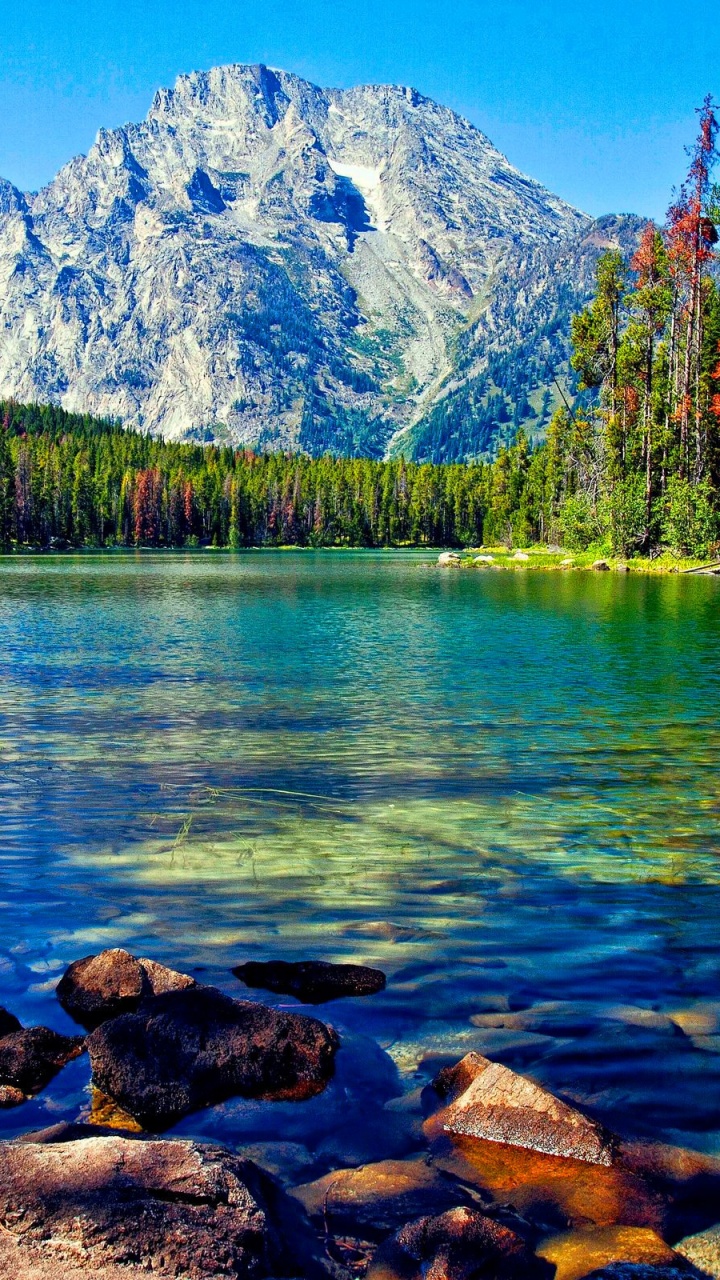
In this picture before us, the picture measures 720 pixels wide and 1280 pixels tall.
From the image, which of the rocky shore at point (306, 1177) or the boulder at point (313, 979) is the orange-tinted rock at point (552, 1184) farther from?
the boulder at point (313, 979)

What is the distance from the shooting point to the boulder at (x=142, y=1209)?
172 inches

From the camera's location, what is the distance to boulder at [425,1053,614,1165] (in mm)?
5562

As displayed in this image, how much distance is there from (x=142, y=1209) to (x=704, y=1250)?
282 centimetres

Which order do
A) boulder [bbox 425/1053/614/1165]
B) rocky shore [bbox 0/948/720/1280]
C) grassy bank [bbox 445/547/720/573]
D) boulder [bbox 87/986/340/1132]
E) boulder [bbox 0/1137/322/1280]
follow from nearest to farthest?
boulder [bbox 0/1137/322/1280] < rocky shore [bbox 0/948/720/1280] < boulder [bbox 425/1053/614/1165] < boulder [bbox 87/986/340/1132] < grassy bank [bbox 445/547/720/573]

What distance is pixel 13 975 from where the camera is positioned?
320 inches

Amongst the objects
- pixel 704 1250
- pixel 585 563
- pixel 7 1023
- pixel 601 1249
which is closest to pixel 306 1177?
pixel 601 1249

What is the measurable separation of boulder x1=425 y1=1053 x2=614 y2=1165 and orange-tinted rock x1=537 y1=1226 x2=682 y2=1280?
1.78ft

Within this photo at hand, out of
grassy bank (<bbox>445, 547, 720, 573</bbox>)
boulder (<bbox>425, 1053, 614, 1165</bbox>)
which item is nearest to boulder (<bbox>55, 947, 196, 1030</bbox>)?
boulder (<bbox>425, 1053, 614, 1165</bbox>)

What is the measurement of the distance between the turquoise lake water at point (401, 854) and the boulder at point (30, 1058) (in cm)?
14

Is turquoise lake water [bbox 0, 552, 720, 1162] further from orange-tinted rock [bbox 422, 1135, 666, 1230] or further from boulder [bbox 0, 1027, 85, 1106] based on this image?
orange-tinted rock [bbox 422, 1135, 666, 1230]

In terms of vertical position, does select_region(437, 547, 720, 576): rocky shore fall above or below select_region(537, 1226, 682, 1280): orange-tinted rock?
above

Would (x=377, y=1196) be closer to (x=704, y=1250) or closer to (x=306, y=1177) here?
(x=306, y=1177)

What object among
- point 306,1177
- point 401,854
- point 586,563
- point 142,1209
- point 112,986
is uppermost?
point 586,563

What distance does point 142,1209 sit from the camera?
4590 millimetres
